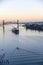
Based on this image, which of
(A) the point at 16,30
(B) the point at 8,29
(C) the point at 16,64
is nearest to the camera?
(C) the point at 16,64

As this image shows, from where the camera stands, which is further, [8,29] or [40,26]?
[8,29]

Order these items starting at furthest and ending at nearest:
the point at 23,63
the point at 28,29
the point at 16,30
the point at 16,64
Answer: the point at 28,29, the point at 16,30, the point at 23,63, the point at 16,64

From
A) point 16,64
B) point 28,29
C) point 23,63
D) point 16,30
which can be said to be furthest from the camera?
point 28,29

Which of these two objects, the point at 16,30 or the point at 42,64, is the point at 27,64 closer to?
the point at 42,64

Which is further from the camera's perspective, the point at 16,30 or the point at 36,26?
the point at 36,26

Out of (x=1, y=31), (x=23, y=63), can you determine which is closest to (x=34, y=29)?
(x=1, y=31)

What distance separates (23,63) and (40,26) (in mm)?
8163

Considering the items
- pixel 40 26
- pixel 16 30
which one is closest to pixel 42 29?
pixel 40 26

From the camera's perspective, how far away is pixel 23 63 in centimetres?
315

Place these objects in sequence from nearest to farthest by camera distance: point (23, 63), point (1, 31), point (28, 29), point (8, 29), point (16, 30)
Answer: point (23, 63) < point (16, 30) < point (1, 31) < point (28, 29) < point (8, 29)

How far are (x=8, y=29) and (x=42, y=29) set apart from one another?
268 centimetres

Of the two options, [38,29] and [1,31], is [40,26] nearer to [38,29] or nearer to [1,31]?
[38,29]

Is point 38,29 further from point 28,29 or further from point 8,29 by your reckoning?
point 8,29

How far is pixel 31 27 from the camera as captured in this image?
11.0 metres
